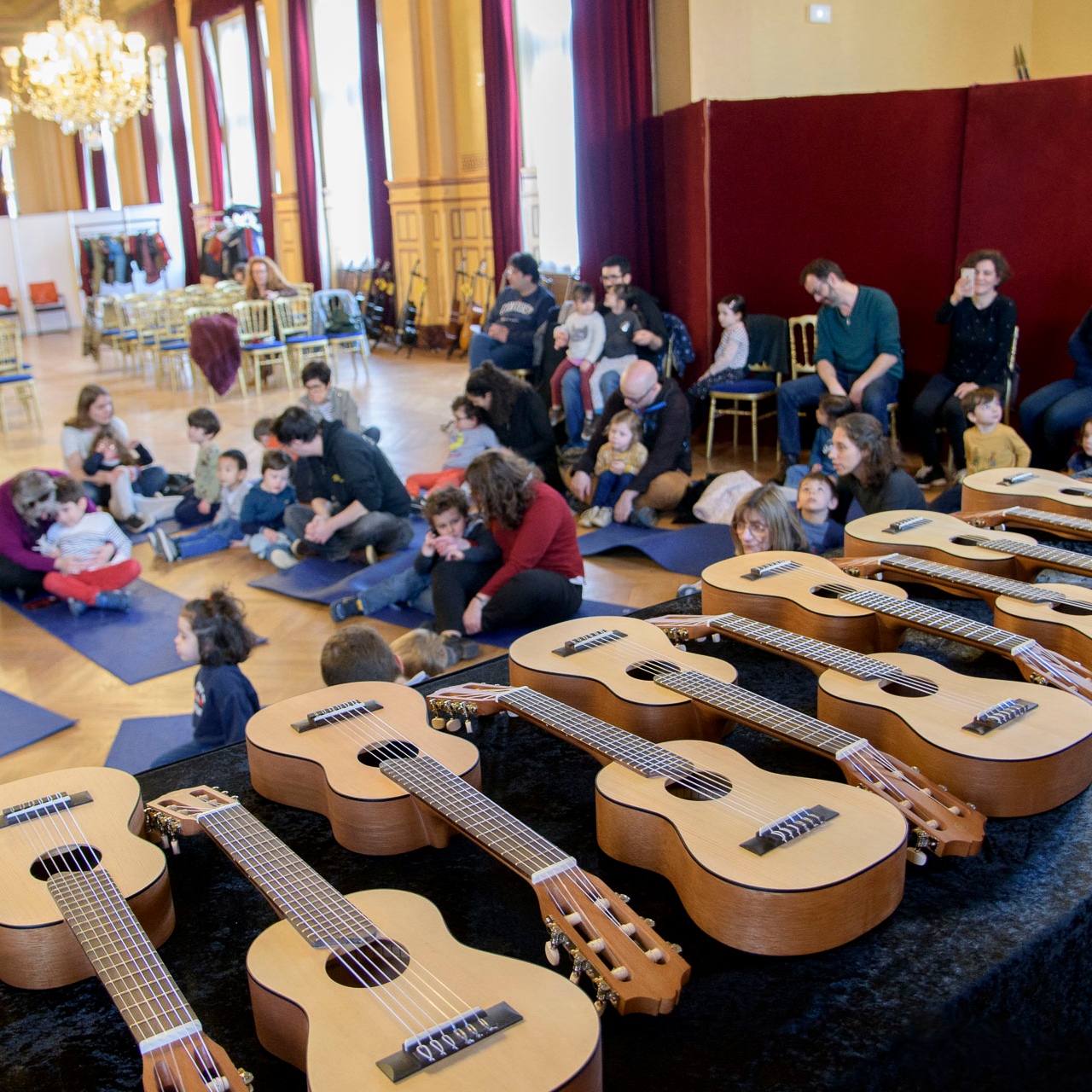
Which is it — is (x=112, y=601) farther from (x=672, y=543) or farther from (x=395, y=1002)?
(x=395, y=1002)

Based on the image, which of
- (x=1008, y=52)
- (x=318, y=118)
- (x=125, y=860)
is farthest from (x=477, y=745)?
(x=318, y=118)

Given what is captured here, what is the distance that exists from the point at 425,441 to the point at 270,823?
587cm

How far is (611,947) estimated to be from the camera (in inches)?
41.9

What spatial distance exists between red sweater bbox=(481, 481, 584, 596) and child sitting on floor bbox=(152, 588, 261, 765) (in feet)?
3.92

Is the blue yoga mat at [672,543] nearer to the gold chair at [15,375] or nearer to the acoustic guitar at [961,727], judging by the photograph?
the acoustic guitar at [961,727]

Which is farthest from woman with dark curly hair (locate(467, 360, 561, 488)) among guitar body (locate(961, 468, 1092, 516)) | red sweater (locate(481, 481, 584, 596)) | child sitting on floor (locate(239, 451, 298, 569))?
guitar body (locate(961, 468, 1092, 516))

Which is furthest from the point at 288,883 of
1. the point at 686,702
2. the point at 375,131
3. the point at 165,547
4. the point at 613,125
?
the point at 375,131

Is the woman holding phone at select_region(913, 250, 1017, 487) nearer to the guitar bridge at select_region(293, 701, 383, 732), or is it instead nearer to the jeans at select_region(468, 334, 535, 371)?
the jeans at select_region(468, 334, 535, 371)

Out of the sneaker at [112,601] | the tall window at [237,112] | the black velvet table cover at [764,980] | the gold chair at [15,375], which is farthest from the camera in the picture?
the tall window at [237,112]

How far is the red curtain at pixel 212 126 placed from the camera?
14547 mm

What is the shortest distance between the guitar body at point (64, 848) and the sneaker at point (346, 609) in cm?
273

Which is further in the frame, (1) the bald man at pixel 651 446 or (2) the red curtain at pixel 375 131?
(2) the red curtain at pixel 375 131

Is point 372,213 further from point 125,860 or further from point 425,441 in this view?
point 125,860

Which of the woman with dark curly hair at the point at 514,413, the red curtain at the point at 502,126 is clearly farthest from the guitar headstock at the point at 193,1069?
the red curtain at the point at 502,126
